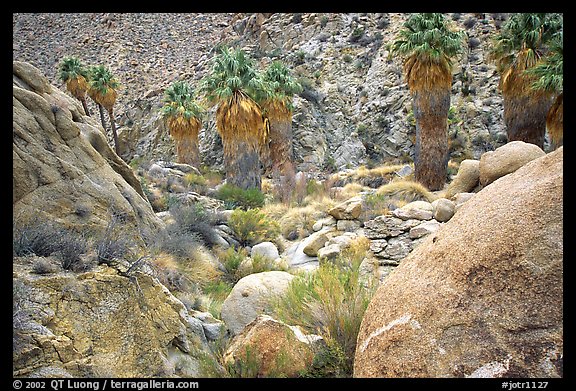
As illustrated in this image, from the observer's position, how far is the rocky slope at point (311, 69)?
87.6ft

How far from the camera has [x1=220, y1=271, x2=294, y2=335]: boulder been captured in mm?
5285

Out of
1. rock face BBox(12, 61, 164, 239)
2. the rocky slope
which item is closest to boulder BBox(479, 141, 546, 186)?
rock face BBox(12, 61, 164, 239)

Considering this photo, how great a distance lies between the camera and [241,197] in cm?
1683

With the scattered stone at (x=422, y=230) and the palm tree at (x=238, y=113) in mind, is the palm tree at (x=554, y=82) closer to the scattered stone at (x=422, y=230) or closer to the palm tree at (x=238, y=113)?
the scattered stone at (x=422, y=230)

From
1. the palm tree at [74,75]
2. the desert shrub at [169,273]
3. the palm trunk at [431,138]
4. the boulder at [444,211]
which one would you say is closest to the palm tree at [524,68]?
the palm trunk at [431,138]

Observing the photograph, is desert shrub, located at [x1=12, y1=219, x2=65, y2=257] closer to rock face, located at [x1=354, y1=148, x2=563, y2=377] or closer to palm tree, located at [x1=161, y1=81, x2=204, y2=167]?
rock face, located at [x1=354, y1=148, x2=563, y2=377]

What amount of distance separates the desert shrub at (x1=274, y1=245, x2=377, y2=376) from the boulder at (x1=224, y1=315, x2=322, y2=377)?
0.19m

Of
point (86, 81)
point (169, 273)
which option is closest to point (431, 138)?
point (169, 273)

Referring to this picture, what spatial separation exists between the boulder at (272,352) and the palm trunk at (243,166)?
15141 mm

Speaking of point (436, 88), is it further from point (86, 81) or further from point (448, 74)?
point (86, 81)

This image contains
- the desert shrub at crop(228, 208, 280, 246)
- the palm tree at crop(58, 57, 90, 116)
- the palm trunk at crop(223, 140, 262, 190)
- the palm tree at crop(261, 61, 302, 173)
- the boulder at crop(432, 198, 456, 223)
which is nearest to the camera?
the boulder at crop(432, 198, 456, 223)

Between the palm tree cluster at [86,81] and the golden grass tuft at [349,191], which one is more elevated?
the palm tree cluster at [86,81]

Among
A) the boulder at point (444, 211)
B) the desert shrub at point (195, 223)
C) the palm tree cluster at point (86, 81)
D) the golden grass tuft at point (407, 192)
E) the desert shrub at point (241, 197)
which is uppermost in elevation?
the palm tree cluster at point (86, 81)

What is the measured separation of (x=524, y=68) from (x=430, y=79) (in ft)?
12.0
